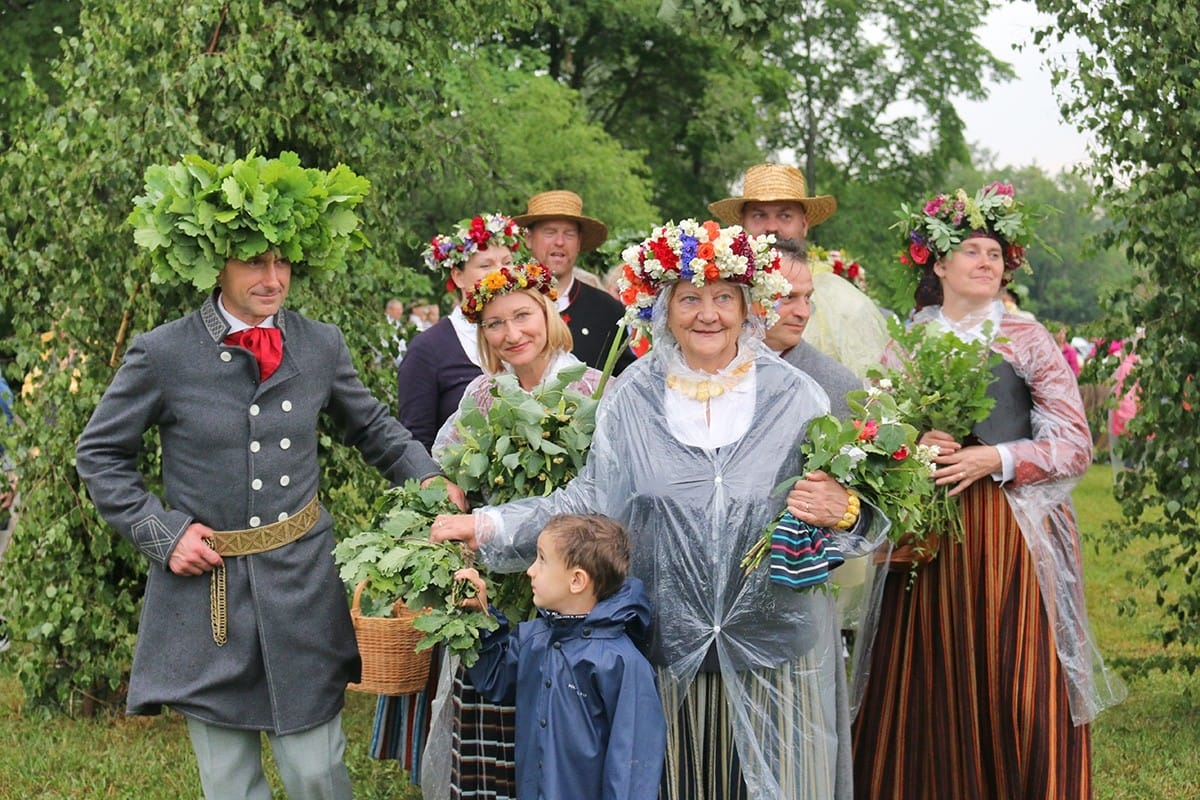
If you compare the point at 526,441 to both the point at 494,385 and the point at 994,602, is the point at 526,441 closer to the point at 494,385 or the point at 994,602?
the point at 494,385

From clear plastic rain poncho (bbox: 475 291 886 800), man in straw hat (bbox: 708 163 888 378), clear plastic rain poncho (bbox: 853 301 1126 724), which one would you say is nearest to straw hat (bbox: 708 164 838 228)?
man in straw hat (bbox: 708 163 888 378)

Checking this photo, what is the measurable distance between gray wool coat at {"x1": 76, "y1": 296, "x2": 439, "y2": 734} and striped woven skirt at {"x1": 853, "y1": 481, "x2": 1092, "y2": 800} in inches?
Answer: 77.1

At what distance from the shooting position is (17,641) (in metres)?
Result: 6.31

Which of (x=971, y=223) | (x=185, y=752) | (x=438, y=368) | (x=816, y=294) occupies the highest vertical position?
(x=971, y=223)

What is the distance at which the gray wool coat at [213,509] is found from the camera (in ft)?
12.9

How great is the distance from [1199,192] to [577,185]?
14.1 m

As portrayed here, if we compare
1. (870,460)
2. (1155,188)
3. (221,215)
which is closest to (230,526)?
(221,215)

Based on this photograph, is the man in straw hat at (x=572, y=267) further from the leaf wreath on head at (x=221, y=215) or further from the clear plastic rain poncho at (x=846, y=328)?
the leaf wreath on head at (x=221, y=215)

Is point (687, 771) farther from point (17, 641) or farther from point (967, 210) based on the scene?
point (17, 641)

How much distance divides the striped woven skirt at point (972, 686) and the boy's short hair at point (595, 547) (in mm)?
1494

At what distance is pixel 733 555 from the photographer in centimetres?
375

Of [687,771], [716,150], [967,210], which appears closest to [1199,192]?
[967,210]

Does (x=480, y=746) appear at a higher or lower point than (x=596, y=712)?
lower

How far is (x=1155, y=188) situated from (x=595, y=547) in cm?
340
